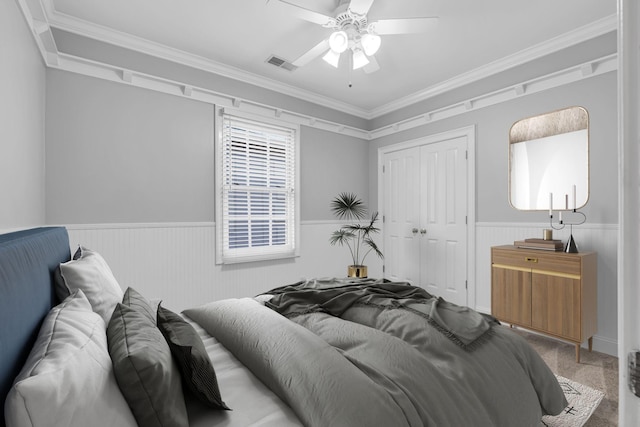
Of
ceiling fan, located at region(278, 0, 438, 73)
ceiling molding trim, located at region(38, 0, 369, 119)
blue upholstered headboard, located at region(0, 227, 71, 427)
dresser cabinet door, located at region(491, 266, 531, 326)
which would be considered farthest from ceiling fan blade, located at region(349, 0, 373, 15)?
dresser cabinet door, located at region(491, 266, 531, 326)

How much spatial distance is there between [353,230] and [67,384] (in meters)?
4.09

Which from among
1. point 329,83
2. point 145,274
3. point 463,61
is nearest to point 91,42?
point 145,274

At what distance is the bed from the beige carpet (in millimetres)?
672

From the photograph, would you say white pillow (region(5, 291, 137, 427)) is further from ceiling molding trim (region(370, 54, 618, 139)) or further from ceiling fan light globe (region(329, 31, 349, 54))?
ceiling molding trim (region(370, 54, 618, 139))

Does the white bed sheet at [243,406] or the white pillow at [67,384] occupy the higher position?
the white pillow at [67,384]

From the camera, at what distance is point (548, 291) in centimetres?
267

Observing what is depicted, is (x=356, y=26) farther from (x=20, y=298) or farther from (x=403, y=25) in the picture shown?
(x=20, y=298)

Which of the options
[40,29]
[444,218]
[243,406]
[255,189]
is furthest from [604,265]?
[40,29]

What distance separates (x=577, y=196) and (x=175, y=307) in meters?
4.03

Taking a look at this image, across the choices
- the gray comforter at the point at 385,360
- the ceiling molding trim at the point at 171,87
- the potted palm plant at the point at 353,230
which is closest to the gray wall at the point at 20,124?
the ceiling molding trim at the point at 171,87

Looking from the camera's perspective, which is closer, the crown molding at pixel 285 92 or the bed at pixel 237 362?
the bed at pixel 237 362

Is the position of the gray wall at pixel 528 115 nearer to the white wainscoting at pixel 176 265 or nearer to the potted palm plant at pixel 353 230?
the potted palm plant at pixel 353 230

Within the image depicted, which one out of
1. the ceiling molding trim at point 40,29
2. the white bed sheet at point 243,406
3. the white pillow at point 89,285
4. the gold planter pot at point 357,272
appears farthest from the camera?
the gold planter pot at point 357,272

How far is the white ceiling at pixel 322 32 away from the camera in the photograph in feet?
8.11
